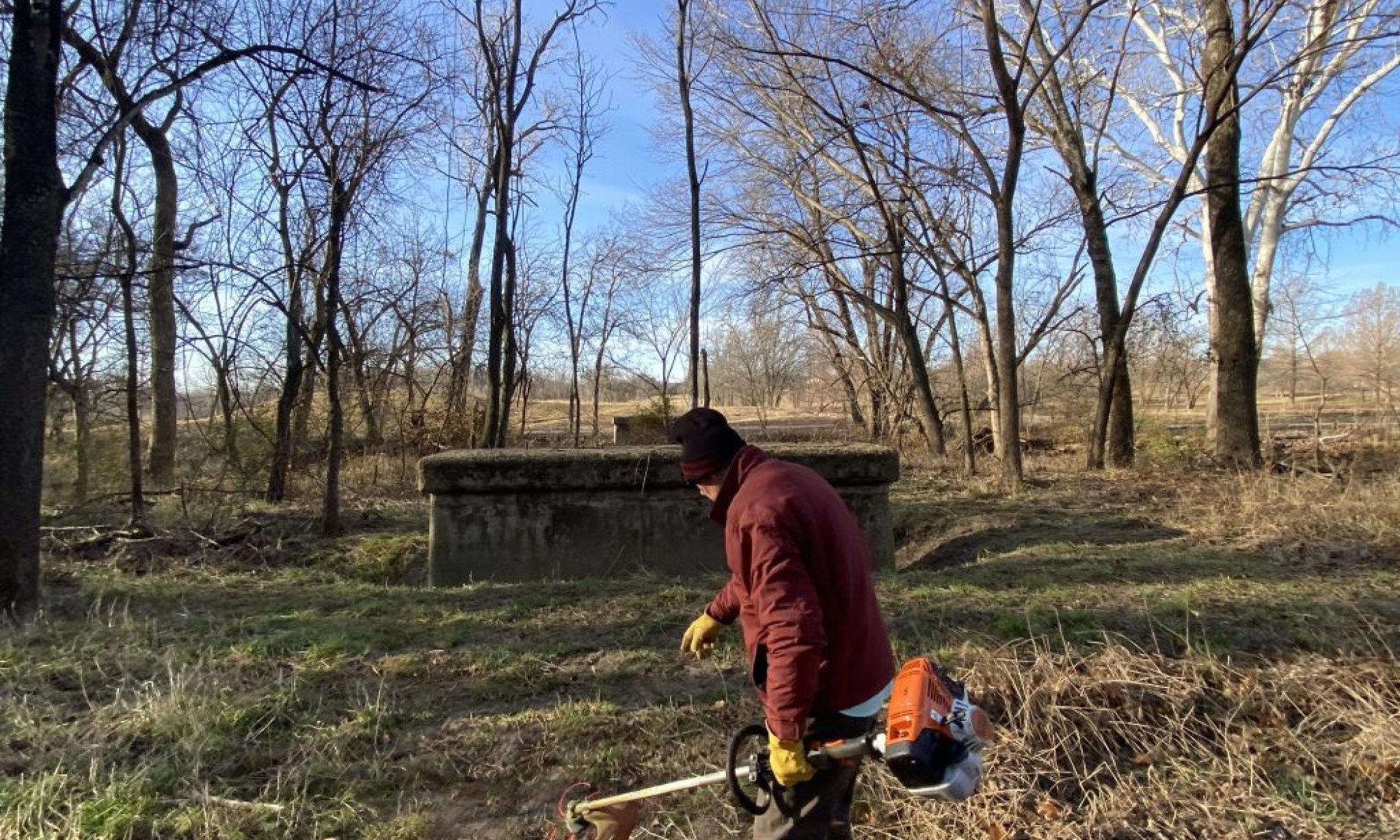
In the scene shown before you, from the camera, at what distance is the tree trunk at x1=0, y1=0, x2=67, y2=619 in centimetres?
514

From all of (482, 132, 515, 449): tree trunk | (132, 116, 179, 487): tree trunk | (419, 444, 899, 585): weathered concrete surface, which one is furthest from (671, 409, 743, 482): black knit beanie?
(132, 116, 179, 487): tree trunk

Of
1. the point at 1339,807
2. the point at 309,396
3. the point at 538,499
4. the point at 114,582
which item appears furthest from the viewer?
the point at 309,396

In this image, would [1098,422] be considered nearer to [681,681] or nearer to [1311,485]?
[1311,485]

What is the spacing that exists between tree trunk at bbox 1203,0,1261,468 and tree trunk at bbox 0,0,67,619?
12.0m

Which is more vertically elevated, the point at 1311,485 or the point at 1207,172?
the point at 1207,172

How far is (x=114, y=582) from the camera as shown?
611cm

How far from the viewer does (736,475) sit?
248cm

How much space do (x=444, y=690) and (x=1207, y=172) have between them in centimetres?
1234

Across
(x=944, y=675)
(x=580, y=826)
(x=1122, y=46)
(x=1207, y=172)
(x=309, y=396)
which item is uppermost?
(x=1122, y=46)

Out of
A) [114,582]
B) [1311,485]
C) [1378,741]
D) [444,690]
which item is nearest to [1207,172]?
[1311,485]

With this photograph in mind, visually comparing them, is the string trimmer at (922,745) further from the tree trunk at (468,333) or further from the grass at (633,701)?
the tree trunk at (468,333)

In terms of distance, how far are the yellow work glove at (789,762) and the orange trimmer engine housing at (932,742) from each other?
0.23 meters

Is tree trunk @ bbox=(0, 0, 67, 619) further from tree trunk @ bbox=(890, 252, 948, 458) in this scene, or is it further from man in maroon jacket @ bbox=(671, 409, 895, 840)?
tree trunk @ bbox=(890, 252, 948, 458)

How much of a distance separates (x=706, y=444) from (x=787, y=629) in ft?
2.01
